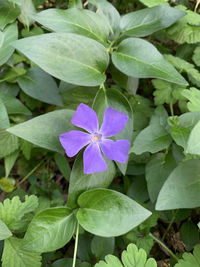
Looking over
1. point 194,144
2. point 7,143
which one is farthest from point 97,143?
point 7,143

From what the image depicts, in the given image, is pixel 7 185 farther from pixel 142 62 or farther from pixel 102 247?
pixel 142 62

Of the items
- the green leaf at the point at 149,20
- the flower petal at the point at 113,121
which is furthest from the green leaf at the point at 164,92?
the flower petal at the point at 113,121

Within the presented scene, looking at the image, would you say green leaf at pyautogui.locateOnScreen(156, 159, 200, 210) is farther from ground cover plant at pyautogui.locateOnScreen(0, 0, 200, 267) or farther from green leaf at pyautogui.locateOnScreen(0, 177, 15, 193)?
green leaf at pyautogui.locateOnScreen(0, 177, 15, 193)

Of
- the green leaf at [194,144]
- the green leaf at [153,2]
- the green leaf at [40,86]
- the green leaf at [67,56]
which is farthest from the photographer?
the green leaf at [40,86]

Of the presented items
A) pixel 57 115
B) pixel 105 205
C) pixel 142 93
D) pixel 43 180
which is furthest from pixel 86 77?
pixel 43 180

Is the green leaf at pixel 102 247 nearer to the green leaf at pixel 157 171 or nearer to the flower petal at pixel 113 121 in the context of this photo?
the green leaf at pixel 157 171

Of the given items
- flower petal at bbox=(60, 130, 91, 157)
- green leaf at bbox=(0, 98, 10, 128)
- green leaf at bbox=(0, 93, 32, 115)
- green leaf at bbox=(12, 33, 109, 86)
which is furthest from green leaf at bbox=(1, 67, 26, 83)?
flower petal at bbox=(60, 130, 91, 157)
